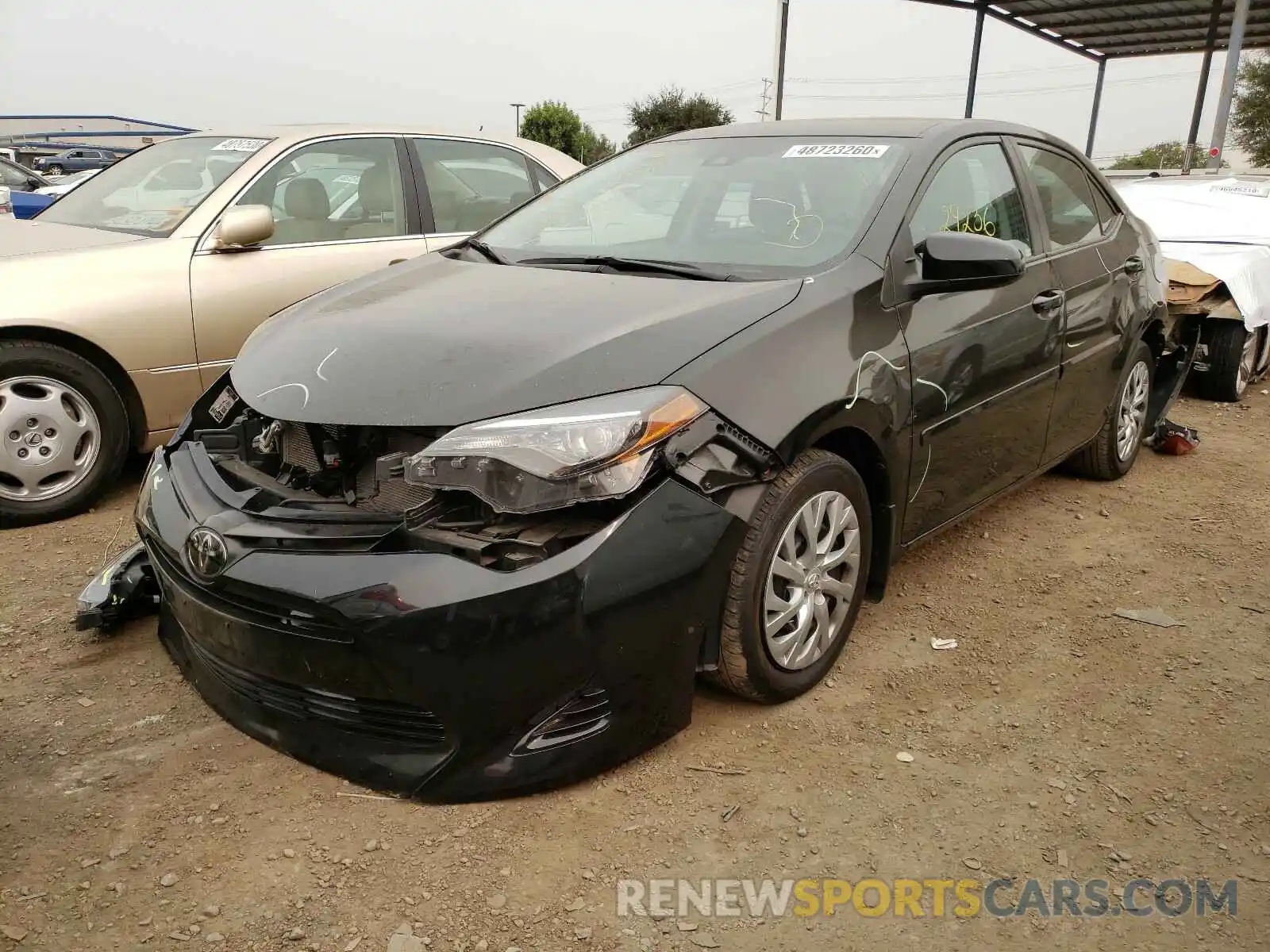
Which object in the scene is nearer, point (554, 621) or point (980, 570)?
point (554, 621)

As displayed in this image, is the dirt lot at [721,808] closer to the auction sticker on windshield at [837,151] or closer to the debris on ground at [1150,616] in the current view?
the debris on ground at [1150,616]

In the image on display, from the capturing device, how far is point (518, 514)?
211cm

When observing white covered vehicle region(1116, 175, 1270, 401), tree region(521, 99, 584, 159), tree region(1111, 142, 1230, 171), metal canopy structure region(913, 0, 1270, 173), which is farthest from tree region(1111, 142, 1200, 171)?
white covered vehicle region(1116, 175, 1270, 401)

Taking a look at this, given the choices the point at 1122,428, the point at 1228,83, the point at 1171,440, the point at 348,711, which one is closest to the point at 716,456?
the point at 348,711

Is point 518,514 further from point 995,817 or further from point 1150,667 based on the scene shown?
point 1150,667

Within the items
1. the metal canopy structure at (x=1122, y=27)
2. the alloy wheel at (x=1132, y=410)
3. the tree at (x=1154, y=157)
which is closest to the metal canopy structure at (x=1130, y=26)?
the metal canopy structure at (x=1122, y=27)

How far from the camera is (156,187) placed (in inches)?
184

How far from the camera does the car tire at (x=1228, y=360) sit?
6246 mm

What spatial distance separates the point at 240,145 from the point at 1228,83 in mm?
20294

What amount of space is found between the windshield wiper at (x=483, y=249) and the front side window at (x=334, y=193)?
1296mm

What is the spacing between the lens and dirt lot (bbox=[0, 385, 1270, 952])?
193 cm

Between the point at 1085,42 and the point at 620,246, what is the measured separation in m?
32.8

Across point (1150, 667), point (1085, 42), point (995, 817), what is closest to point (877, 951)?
point (995, 817)

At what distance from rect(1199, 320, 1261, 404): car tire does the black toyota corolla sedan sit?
3.63 meters
